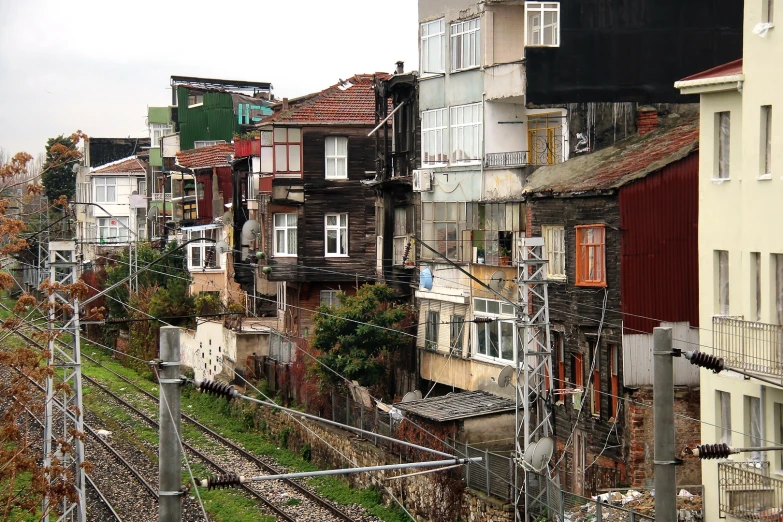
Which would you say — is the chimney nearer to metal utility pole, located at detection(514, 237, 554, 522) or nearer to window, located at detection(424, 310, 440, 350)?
metal utility pole, located at detection(514, 237, 554, 522)

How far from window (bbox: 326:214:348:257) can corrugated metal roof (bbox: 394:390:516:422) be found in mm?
15429

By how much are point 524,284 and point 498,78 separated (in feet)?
40.0

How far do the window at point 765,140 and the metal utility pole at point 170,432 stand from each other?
43.8 ft

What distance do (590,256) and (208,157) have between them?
40733 millimetres

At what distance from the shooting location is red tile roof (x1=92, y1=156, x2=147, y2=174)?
3568 inches

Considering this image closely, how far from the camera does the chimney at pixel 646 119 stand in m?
31.9

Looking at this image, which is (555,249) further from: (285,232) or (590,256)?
(285,232)

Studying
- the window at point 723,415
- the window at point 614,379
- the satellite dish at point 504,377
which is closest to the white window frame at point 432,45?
the satellite dish at point 504,377

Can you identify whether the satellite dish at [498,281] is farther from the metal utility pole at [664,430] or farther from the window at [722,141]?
the metal utility pole at [664,430]

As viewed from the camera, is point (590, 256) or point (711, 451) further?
point (590, 256)

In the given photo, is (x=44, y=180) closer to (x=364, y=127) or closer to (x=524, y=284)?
(x=364, y=127)

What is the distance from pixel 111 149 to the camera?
100000mm

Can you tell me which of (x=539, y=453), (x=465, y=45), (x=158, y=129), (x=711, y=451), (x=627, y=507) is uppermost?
(x=158, y=129)

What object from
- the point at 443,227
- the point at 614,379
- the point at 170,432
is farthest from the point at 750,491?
the point at 443,227
